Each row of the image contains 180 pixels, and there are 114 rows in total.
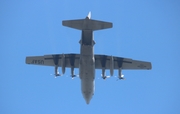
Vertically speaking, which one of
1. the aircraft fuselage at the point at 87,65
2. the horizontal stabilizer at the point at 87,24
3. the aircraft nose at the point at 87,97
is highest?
the horizontal stabilizer at the point at 87,24

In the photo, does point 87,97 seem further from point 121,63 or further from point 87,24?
point 87,24

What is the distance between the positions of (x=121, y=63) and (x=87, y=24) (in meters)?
9.51

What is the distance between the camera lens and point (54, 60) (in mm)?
32250

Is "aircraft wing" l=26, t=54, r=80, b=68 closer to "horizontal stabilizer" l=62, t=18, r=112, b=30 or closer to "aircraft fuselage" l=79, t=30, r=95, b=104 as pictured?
"aircraft fuselage" l=79, t=30, r=95, b=104

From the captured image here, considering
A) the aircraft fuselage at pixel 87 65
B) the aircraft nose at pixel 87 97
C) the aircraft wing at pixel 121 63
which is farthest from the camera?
the aircraft wing at pixel 121 63

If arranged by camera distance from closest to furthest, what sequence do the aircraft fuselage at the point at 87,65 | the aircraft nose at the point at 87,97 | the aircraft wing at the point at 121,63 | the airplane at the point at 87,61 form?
the airplane at the point at 87,61, the aircraft fuselage at the point at 87,65, the aircraft nose at the point at 87,97, the aircraft wing at the point at 121,63

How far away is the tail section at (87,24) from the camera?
2423cm

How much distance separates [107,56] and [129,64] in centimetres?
310

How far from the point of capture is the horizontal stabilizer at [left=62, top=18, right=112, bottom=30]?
24.2 metres

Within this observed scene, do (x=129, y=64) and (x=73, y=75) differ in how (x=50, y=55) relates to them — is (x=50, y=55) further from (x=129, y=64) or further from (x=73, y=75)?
(x=129, y=64)

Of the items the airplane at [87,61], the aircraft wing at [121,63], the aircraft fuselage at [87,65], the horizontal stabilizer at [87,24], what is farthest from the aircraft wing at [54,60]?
the horizontal stabilizer at [87,24]

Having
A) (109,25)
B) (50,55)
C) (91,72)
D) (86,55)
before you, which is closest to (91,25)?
(109,25)

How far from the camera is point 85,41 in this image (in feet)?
85.7

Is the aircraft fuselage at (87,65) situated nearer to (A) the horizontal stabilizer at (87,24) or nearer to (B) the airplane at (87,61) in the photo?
(B) the airplane at (87,61)
